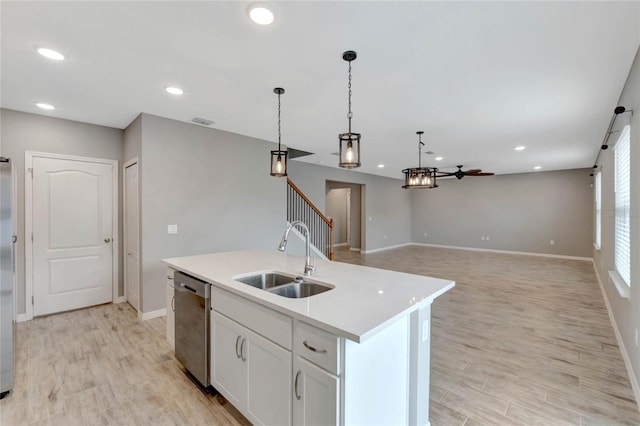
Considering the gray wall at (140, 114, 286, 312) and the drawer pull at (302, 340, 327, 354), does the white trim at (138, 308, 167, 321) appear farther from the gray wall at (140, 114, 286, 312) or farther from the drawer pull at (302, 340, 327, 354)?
the drawer pull at (302, 340, 327, 354)

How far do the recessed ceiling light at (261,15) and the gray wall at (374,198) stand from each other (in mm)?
5426

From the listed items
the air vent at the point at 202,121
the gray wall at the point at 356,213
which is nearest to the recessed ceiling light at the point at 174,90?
the air vent at the point at 202,121

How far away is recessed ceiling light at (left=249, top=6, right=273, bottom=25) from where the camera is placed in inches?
69.1

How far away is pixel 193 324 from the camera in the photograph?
224 centimetres

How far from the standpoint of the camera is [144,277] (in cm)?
362

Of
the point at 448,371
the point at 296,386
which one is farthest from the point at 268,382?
the point at 448,371

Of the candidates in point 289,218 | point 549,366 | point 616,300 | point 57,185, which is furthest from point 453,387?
point 57,185

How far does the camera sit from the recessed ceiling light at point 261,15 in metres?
1.75

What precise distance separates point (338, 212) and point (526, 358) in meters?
8.80

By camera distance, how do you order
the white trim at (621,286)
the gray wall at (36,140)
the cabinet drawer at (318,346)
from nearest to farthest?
the cabinet drawer at (318,346) → the white trim at (621,286) → the gray wall at (36,140)

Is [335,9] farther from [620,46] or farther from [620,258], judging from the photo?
[620,258]

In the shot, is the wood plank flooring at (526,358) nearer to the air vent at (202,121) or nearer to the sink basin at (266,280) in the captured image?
the sink basin at (266,280)

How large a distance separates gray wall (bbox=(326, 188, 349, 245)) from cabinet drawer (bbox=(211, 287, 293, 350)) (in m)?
8.93

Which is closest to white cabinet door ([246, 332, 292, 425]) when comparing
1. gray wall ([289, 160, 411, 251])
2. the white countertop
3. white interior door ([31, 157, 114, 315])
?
the white countertop
